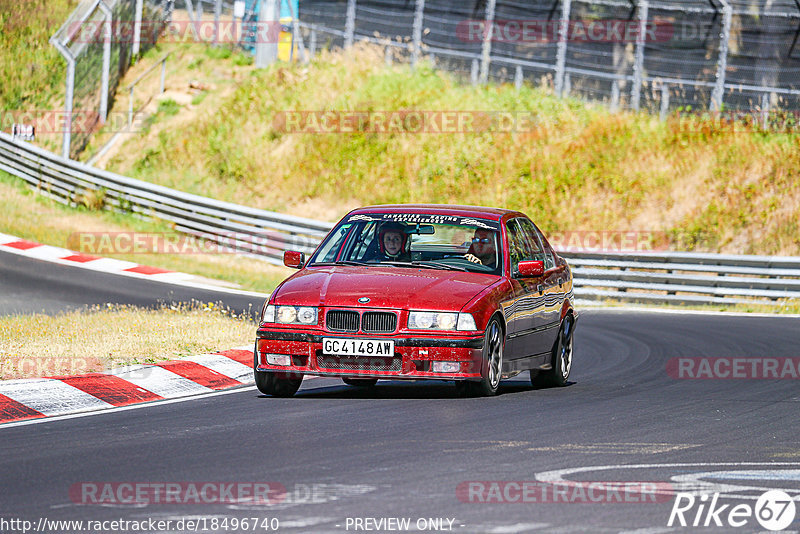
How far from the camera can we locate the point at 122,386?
10.2 metres

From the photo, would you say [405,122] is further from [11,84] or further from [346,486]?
[346,486]

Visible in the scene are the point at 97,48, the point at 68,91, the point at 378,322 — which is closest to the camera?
the point at 378,322

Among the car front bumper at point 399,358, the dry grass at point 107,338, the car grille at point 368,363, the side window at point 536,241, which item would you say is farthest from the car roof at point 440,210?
the dry grass at point 107,338

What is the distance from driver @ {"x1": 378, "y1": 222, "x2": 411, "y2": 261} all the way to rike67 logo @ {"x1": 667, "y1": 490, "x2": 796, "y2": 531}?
479cm

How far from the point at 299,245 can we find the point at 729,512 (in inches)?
792

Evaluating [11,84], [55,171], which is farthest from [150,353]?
[11,84]

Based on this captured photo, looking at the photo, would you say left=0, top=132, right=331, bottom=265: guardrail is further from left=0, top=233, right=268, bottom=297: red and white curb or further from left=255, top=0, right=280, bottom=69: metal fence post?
left=255, top=0, right=280, bottom=69: metal fence post

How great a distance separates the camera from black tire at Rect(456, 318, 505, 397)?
9.81 m

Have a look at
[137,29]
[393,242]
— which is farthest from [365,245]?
[137,29]

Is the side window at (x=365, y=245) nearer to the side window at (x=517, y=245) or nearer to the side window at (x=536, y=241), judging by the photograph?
the side window at (x=517, y=245)

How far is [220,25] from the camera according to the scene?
1534 inches

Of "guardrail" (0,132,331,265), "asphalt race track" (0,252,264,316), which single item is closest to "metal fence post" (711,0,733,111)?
"guardrail" (0,132,331,265)

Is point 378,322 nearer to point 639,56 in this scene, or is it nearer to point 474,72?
point 639,56

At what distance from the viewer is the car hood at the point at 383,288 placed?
31.6ft
